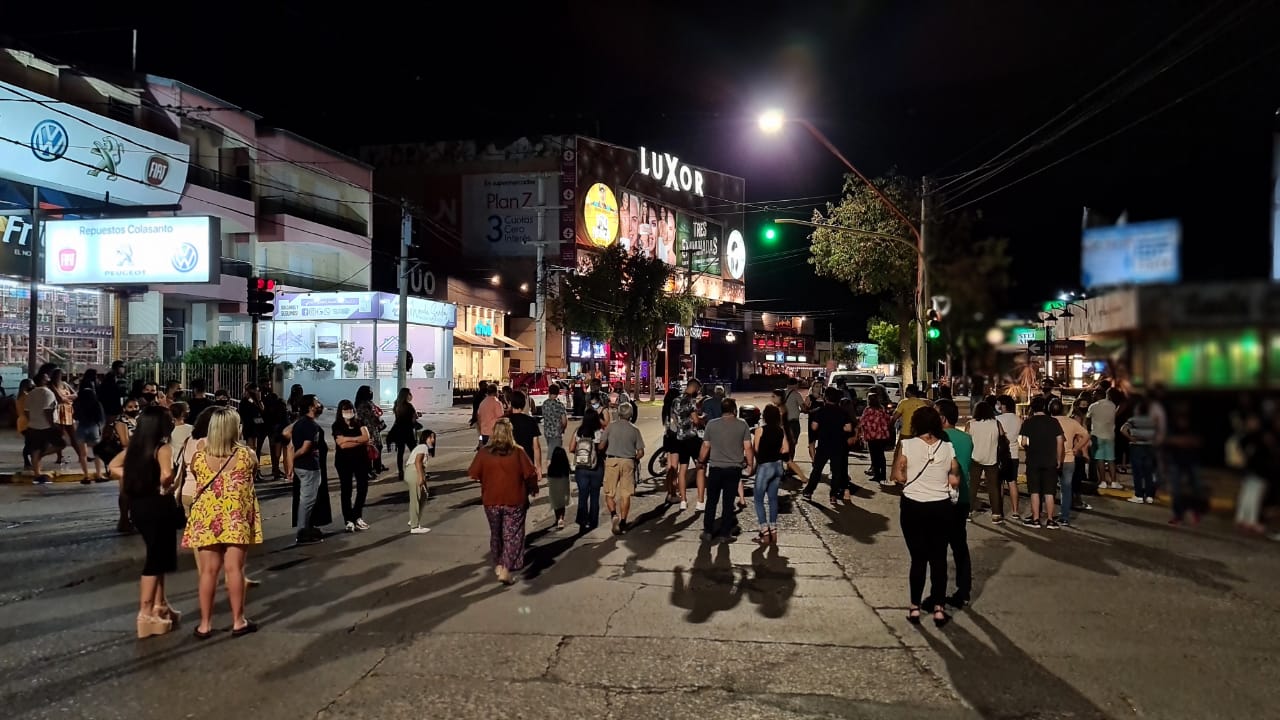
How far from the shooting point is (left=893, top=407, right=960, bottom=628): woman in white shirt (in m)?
6.92

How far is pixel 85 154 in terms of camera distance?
76.2 ft

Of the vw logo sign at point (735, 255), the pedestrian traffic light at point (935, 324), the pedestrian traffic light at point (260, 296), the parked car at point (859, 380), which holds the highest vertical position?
the vw logo sign at point (735, 255)

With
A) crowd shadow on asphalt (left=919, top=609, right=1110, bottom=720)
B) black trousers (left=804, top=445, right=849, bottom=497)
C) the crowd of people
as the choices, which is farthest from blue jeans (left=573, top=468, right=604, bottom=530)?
crowd shadow on asphalt (left=919, top=609, right=1110, bottom=720)

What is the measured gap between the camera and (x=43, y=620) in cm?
699

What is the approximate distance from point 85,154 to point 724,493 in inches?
846

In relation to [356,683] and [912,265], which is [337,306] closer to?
[356,683]

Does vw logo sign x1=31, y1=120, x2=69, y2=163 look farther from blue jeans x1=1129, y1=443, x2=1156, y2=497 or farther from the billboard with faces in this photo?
the billboard with faces

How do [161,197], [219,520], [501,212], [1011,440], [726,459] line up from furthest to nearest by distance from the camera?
[501,212] → [161,197] → [1011,440] → [726,459] → [219,520]

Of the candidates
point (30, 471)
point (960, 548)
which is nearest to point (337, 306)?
point (30, 471)

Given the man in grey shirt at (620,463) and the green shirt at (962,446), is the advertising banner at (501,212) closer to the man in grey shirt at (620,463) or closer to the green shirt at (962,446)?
the man in grey shirt at (620,463)

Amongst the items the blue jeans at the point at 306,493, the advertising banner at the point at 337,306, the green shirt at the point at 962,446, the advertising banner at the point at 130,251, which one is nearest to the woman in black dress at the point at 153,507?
the blue jeans at the point at 306,493

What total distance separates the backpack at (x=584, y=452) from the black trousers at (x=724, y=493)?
1.56m

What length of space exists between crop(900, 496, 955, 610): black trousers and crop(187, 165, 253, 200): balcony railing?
28268mm

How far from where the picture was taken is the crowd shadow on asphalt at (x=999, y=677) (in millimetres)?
5277
